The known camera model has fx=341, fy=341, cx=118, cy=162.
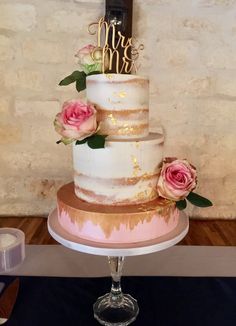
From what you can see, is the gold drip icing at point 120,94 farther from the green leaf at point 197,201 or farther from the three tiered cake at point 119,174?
the green leaf at point 197,201

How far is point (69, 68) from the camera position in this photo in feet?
3.89

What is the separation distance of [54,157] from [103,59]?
0.65 meters

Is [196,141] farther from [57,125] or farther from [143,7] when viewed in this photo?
[57,125]

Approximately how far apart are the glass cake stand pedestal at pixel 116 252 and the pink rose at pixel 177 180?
8 centimetres

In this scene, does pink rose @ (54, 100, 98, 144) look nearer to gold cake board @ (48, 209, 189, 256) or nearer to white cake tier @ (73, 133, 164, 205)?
white cake tier @ (73, 133, 164, 205)

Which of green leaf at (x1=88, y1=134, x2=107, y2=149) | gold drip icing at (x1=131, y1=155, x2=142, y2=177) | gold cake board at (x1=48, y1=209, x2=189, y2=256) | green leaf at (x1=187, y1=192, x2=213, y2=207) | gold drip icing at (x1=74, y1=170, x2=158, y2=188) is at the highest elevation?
green leaf at (x1=88, y1=134, x2=107, y2=149)

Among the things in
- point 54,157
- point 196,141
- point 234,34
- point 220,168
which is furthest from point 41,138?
point 234,34

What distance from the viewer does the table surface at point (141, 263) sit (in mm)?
836

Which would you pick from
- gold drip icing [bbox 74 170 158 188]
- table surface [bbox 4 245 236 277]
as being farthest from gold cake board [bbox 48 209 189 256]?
table surface [bbox 4 245 236 277]

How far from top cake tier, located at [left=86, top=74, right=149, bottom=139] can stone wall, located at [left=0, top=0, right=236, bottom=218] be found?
57 centimetres

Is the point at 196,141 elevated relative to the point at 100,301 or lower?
elevated

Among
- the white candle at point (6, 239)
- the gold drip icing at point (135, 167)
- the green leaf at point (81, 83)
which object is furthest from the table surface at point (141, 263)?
the green leaf at point (81, 83)

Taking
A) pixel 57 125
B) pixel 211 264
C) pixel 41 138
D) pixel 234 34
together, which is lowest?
pixel 211 264

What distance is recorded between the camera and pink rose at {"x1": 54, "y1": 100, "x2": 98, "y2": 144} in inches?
23.2
